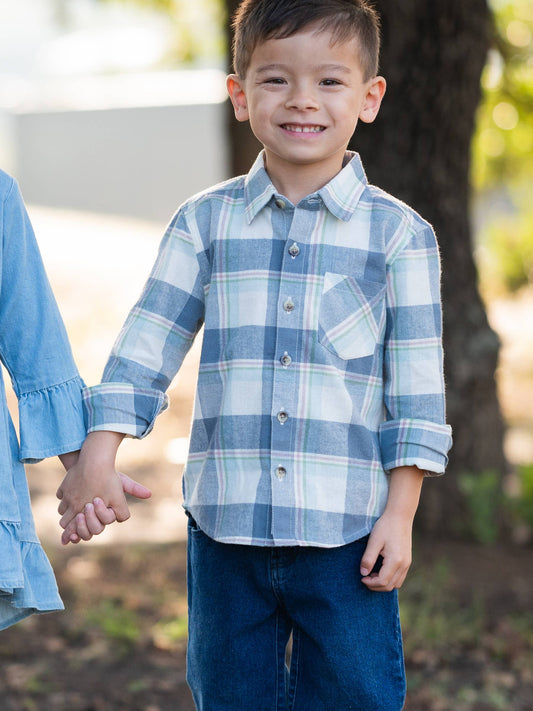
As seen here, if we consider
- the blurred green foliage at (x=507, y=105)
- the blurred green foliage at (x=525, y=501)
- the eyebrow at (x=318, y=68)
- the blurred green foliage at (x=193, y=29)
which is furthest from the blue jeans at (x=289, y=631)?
the blurred green foliage at (x=193, y=29)

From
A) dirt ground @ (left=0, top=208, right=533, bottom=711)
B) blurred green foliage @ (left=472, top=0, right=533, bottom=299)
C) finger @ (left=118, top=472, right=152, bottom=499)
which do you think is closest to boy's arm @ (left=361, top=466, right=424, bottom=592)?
finger @ (left=118, top=472, right=152, bottom=499)

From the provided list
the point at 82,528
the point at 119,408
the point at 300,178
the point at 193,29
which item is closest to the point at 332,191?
the point at 300,178

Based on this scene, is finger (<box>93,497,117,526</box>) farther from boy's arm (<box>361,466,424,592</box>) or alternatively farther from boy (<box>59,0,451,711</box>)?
boy's arm (<box>361,466,424,592</box>)

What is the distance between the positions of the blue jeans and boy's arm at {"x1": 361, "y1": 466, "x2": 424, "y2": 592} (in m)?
0.04

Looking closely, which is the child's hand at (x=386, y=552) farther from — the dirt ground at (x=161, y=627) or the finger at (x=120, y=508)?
the dirt ground at (x=161, y=627)

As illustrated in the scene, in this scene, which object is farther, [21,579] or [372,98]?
[372,98]

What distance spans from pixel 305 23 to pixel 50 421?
0.88 metres

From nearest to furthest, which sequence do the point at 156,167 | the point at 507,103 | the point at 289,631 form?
1. the point at 289,631
2. the point at 507,103
3. the point at 156,167

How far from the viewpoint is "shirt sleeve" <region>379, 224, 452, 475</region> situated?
1.89 metres

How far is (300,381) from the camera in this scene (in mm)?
1864

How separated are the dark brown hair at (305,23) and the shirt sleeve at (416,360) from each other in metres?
0.38

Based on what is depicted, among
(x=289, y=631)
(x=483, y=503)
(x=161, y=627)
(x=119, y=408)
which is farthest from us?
(x=483, y=503)

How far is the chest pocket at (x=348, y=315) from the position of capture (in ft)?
6.14

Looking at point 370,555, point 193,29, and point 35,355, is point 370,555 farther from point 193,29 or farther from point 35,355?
point 193,29
